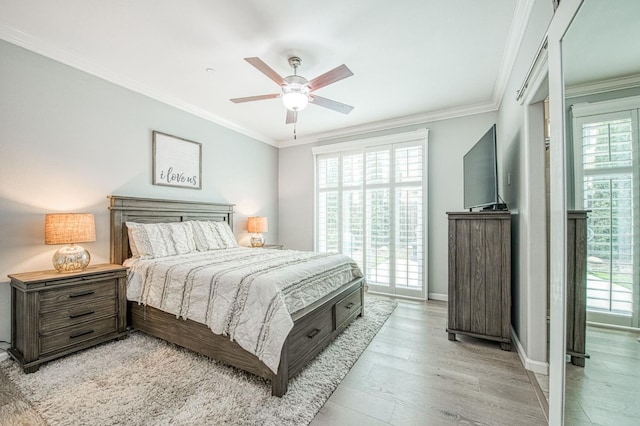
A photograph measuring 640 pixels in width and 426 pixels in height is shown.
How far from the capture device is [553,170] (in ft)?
4.08

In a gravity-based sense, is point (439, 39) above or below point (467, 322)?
above

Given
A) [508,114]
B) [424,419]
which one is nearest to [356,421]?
[424,419]

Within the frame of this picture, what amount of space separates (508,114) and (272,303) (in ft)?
10.0

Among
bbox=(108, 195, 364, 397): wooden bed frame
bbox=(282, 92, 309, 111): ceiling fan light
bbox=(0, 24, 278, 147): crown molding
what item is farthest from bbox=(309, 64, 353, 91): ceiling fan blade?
bbox=(0, 24, 278, 147): crown molding

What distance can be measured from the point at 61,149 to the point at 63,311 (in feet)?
5.07

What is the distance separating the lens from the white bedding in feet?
5.99

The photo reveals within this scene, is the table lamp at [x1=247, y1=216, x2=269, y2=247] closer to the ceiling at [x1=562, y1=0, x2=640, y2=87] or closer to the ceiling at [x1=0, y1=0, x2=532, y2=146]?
the ceiling at [x1=0, y1=0, x2=532, y2=146]

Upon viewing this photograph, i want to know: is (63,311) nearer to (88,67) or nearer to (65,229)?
(65,229)

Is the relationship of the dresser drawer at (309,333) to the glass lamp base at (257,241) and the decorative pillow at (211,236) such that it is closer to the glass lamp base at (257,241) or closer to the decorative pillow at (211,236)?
the decorative pillow at (211,236)

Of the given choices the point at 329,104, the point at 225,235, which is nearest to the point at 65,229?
the point at 225,235

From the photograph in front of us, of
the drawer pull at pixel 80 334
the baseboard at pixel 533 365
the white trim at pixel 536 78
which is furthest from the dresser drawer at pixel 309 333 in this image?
the white trim at pixel 536 78

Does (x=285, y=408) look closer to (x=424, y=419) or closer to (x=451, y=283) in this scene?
(x=424, y=419)

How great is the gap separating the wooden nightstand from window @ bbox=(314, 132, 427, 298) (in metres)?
3.17

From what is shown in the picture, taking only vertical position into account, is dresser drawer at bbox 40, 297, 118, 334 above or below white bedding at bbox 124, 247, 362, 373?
below
